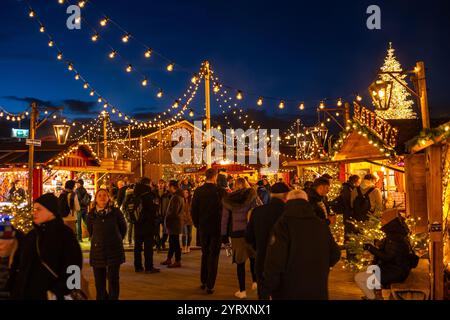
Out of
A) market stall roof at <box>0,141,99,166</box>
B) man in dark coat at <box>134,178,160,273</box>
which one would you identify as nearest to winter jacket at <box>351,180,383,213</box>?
man in dark coat at <box>134,178,160,273</box>

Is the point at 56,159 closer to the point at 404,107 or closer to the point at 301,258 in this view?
the point at 301,258

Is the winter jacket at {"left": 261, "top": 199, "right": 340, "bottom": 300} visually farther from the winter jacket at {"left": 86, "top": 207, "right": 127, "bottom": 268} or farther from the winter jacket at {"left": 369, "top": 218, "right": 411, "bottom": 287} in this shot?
the winter jacket at {"left": 86, "top": 207, "right": 127, "bottom": 268}

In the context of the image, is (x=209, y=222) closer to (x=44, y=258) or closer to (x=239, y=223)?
(x=239, y=223)

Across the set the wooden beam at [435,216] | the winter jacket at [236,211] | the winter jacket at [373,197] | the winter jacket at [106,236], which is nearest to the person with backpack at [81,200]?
the winter jacket at [373,197]

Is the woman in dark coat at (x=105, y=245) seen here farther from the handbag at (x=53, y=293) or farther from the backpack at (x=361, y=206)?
the backpack at (x=361, y=206)

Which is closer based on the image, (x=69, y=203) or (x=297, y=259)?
(x=297, y=259)

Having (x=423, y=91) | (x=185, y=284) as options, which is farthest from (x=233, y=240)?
(x=423, y=91)

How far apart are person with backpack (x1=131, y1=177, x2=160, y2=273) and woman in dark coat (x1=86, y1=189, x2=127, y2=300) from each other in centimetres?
304

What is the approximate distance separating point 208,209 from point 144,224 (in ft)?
7.80

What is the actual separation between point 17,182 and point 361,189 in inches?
568

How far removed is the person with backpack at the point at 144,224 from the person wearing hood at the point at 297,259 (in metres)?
5.69

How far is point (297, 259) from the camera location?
4.58 metres

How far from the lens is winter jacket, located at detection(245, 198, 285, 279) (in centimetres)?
594

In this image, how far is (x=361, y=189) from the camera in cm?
1077
